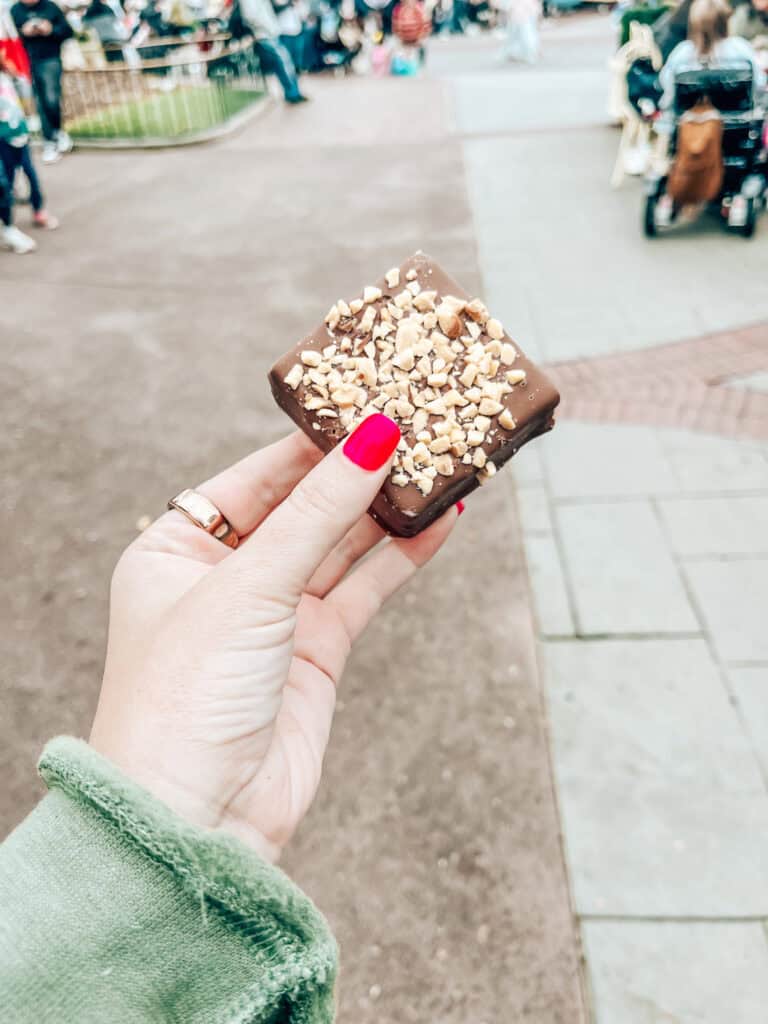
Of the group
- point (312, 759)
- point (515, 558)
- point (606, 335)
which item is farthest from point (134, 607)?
point (606, 335)

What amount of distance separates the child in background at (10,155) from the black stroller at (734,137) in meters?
5.79

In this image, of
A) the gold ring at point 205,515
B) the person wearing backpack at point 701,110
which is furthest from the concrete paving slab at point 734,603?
the person wearing backpack at point 701,110

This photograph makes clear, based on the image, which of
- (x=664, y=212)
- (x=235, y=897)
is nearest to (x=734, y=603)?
(x=235, y=897)

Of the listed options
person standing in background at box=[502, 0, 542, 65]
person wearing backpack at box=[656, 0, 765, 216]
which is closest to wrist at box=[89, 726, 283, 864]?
person wearing backpack at box=[656, 0, 765, 216]

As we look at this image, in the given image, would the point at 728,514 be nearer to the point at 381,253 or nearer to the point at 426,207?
the point at 381,253

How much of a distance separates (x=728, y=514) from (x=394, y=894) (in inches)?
99.9

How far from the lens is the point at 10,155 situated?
7609mm

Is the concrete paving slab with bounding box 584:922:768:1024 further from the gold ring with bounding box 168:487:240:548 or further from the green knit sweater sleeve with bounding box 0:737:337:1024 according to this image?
the gold ring with bounding box 168:487:240:548

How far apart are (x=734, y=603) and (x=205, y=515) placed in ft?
7.99

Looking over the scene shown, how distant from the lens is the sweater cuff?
1216 mm

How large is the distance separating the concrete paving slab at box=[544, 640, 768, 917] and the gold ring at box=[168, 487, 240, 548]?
1513 mm

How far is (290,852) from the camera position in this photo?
2.71 m

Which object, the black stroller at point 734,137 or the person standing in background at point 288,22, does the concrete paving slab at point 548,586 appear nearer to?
the black stroller at point 734,137

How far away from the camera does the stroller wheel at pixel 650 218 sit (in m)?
7.17
